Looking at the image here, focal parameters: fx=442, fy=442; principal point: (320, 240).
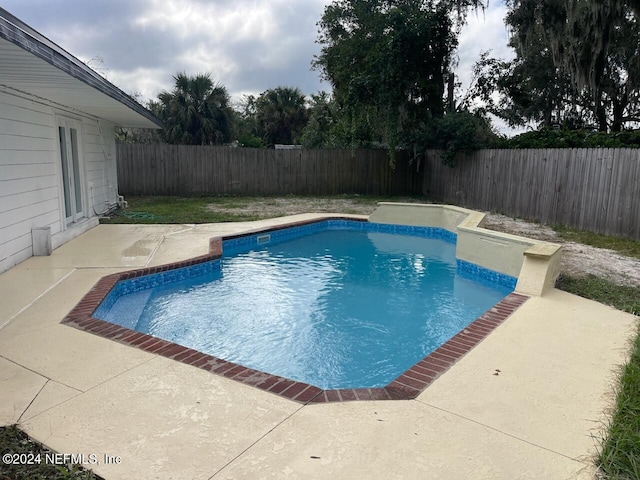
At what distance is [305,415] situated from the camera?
2383 mm

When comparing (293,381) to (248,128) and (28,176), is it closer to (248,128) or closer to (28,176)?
(28,176)

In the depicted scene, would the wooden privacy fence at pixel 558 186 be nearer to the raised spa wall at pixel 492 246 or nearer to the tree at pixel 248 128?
the raised spa wall at pixel 492 246

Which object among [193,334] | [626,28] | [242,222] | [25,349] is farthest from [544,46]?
[25,349]

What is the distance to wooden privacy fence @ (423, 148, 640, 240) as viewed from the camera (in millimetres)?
8094

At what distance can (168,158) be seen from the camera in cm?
1427

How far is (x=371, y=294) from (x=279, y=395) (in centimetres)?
328

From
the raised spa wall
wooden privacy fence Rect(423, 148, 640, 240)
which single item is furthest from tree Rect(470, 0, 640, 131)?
the raised spa wall

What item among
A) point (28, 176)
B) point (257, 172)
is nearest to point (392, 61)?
point (257, 172)

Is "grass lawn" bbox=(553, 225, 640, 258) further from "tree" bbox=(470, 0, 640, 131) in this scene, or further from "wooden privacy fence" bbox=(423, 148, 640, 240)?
"tree" bbox=(470, 0, 640, 131)

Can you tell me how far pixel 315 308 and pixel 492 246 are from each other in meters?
3.01

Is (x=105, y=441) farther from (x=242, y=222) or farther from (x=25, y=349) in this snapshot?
(x=242, y=222)

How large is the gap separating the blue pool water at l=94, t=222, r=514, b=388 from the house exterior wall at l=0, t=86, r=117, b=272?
165 centimetres

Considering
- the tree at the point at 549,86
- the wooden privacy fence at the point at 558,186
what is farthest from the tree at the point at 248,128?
the wooden privacy fence at the point at 558,186

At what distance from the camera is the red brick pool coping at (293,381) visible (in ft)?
8.63
